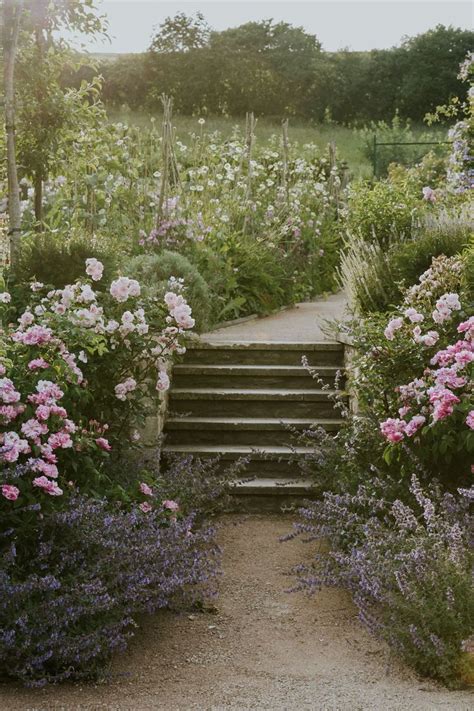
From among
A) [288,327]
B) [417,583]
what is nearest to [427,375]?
[417,583]

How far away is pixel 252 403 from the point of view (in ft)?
23.4

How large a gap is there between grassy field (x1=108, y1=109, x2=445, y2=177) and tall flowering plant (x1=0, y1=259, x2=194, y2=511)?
18334mm

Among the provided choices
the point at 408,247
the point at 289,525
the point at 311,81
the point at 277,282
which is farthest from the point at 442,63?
the point at 289,525

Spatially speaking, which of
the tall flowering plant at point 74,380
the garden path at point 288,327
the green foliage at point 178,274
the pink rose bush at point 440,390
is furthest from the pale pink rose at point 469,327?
the green foliage at point 178,274

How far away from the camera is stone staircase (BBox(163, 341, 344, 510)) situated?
6641 mm

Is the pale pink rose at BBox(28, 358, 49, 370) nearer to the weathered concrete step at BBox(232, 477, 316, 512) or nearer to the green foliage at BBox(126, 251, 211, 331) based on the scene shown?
the weathered concrete step at BBox(232, 477, 316, 512)

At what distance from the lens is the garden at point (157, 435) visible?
13.2 feet

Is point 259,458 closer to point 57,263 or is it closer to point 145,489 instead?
point 145,489

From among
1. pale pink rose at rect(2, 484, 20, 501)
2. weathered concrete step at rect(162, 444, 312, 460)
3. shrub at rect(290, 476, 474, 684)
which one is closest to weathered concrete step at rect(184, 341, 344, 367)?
weathered concrete step at rect(162, 444, 312, 460)

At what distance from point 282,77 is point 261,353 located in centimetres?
2423

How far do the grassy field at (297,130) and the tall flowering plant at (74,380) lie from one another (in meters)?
18.3

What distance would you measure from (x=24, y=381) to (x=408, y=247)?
3.70 meters

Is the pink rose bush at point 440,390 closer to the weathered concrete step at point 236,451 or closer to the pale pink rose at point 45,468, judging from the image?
the weathered concrete step at point 236,451

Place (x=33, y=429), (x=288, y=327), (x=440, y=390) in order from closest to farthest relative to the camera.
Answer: (x=33, y=429), (x=440, y=390), (x=288, y=327)
